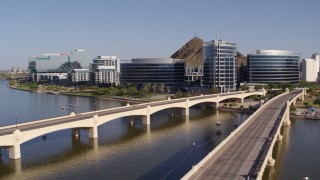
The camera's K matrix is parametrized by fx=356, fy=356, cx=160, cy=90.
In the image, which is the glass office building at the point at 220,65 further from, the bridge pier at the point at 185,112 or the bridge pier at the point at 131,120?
the bridge pier at the point at 131,120

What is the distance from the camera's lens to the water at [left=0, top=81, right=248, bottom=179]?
54875 mm

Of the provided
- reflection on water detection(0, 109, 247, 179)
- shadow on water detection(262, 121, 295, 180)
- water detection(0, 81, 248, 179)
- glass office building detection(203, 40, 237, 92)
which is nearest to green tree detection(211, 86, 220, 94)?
glass office building detection(203, 40, 237, 92)

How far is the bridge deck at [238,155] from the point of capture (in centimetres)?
4400

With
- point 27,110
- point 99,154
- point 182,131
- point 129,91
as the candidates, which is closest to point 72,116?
point 99,154

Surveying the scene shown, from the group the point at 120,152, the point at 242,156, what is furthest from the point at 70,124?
the point at 242,156

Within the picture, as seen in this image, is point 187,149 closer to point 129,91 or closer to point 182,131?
point 182,131

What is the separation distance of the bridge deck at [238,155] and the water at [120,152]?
21.8ft

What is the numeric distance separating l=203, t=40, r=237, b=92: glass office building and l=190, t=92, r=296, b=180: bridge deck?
98.7 metres

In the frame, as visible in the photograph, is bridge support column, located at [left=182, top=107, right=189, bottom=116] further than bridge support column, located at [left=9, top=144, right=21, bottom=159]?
Yes

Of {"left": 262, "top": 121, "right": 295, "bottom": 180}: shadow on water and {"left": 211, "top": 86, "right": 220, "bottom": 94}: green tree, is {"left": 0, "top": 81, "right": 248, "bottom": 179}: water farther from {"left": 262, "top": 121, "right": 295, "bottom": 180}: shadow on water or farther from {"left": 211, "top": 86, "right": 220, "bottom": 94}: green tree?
{"left": 211, "top": 86, "right": 220, "bottom": 94}: green tree

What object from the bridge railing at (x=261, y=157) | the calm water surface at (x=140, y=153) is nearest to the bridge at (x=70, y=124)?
the calm water surface at (x=140, y=153)

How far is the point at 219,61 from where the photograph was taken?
176 m

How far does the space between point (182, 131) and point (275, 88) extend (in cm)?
10988

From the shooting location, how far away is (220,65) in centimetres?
17662
